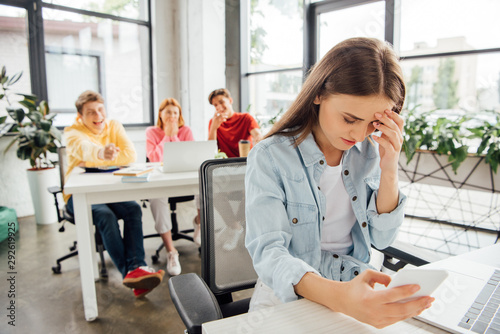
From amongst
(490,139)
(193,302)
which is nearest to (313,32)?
(490,139)

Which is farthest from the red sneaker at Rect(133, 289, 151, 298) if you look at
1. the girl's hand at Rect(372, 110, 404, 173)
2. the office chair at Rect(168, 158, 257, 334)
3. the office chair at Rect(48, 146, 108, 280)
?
the girl's hand at Rect(372, 110, 404, 173)

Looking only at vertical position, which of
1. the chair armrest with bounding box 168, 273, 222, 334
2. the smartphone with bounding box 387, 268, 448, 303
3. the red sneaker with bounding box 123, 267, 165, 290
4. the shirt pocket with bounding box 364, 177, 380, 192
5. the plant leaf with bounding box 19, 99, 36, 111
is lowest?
the red sneaker with bounding box 123, 267, 165, 290

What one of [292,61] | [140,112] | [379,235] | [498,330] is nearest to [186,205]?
[140,112]

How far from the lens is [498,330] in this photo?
60 cm

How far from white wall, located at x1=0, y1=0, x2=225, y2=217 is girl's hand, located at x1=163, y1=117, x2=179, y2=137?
1.50m

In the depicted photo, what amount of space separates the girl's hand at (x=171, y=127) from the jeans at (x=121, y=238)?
96 centimetres

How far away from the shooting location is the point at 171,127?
3.13 meters

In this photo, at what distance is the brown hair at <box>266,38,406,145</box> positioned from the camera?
0.83 m

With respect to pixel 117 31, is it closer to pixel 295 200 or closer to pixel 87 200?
pixel 87 200

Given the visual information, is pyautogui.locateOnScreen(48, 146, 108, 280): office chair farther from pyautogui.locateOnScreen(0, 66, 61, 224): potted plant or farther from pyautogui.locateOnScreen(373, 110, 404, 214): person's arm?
pyautogui.locateOnScreen(373, 110, 404, 214): person's arm

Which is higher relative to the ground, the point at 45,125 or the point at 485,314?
the point at 45,125

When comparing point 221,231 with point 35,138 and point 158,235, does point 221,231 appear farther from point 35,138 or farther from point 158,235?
point 35,138

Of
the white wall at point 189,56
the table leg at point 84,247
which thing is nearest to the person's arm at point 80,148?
the table leg at point 84,247

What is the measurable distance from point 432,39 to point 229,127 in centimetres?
200
